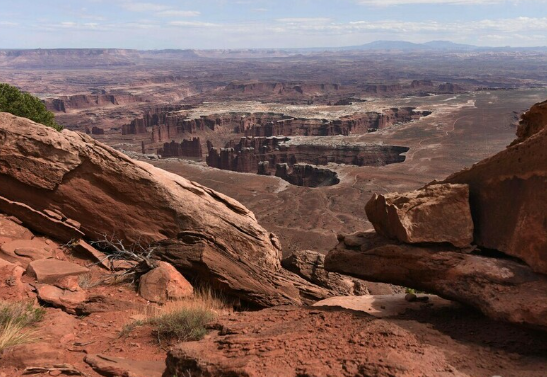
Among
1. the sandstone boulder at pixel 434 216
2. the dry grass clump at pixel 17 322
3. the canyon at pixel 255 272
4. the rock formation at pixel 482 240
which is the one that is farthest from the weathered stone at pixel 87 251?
the sandstone boulder at pixel 434 216

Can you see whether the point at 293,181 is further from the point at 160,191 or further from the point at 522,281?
the point at 522,281

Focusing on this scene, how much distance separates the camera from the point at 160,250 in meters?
10.2

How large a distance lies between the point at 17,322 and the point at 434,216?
6.51m

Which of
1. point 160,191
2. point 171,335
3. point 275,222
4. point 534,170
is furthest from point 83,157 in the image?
point 275,222

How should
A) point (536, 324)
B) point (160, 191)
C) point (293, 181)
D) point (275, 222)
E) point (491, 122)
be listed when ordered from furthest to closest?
point (491, 122), point (293, 181), point (275, 222), point (160, 191), point (536, 324)

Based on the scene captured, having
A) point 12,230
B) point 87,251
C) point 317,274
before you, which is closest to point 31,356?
point 87,251

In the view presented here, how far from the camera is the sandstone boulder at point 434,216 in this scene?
279 inches

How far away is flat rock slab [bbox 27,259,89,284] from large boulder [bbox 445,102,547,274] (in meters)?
7.69

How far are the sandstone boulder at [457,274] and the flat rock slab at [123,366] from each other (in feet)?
12.8

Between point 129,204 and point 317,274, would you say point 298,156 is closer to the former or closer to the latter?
point 317,274

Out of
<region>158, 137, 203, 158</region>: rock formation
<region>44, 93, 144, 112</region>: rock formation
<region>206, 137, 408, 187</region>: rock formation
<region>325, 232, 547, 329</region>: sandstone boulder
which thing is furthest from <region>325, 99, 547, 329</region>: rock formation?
<region>44, 93, 144, 112</region>: rock formation

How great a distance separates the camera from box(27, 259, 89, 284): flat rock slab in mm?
8297

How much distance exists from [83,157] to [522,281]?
9.67 meters

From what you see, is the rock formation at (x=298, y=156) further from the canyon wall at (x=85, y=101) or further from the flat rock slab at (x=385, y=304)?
the canyon wall at (x=85, y=101)
